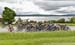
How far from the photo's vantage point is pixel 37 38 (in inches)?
101

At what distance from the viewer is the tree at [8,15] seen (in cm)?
257

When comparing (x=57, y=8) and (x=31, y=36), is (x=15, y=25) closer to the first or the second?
(x=31, y=36)

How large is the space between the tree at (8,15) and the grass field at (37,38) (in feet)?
0.41

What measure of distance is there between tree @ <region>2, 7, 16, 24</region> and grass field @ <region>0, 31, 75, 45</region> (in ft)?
0.41

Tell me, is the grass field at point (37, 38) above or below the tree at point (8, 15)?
below

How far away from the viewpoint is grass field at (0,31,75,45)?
2523 millimetres

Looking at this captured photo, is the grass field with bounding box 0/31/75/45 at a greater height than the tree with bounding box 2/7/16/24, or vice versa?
the tree with bounding box 2/7/16/24

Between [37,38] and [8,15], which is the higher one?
[8,15]

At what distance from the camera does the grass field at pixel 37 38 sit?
8.28ft

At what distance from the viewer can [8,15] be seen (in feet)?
8.46

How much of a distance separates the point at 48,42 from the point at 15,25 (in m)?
0.36

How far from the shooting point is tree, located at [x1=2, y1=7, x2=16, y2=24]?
2.57 metres

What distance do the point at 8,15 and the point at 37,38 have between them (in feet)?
1.17

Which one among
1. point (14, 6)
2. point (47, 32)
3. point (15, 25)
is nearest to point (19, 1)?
point (14, 6)
